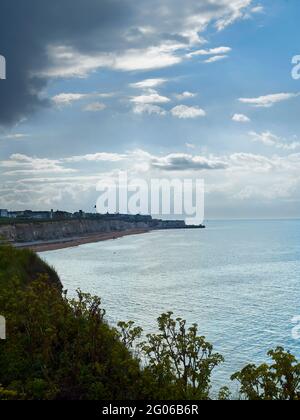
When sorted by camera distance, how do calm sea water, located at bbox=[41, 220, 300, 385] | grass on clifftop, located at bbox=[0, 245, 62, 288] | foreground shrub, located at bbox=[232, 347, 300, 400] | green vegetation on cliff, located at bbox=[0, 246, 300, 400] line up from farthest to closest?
calm sea water, located at bbox=[41, 220, 300, 385] < grass on clifftop, located at bbox=[0, 245, 62, 288] < green vegetation on cliff, located at bbox=[0, 246, 300, 400] < foreground shrub, located at bbox=[232, 347, 300, 400]

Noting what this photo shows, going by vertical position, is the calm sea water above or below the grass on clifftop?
below

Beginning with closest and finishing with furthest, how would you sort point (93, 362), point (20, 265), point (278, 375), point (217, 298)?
point (278, 375) → point (93, 362) → point (20, 265) → point (217, 298)

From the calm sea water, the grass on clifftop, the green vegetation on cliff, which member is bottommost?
the calm sea water

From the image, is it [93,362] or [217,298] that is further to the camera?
[217,298]

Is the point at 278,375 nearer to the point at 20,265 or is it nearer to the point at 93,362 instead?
the point at 93,362

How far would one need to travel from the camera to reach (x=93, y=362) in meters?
11.5

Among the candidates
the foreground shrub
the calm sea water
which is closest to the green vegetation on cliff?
the foreground shrub

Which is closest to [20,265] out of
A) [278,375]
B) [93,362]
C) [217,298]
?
[93,362]

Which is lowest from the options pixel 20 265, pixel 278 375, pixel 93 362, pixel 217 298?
pixel 217 298

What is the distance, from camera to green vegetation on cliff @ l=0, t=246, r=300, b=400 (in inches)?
365

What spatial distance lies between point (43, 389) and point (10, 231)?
462 ft

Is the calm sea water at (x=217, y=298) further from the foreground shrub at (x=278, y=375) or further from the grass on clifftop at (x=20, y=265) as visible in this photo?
the foreground shrub at (x=278, y=375)

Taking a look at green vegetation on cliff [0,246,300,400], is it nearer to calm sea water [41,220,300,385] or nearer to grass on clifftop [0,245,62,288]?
grass on clifftop [0,245,62,288]
